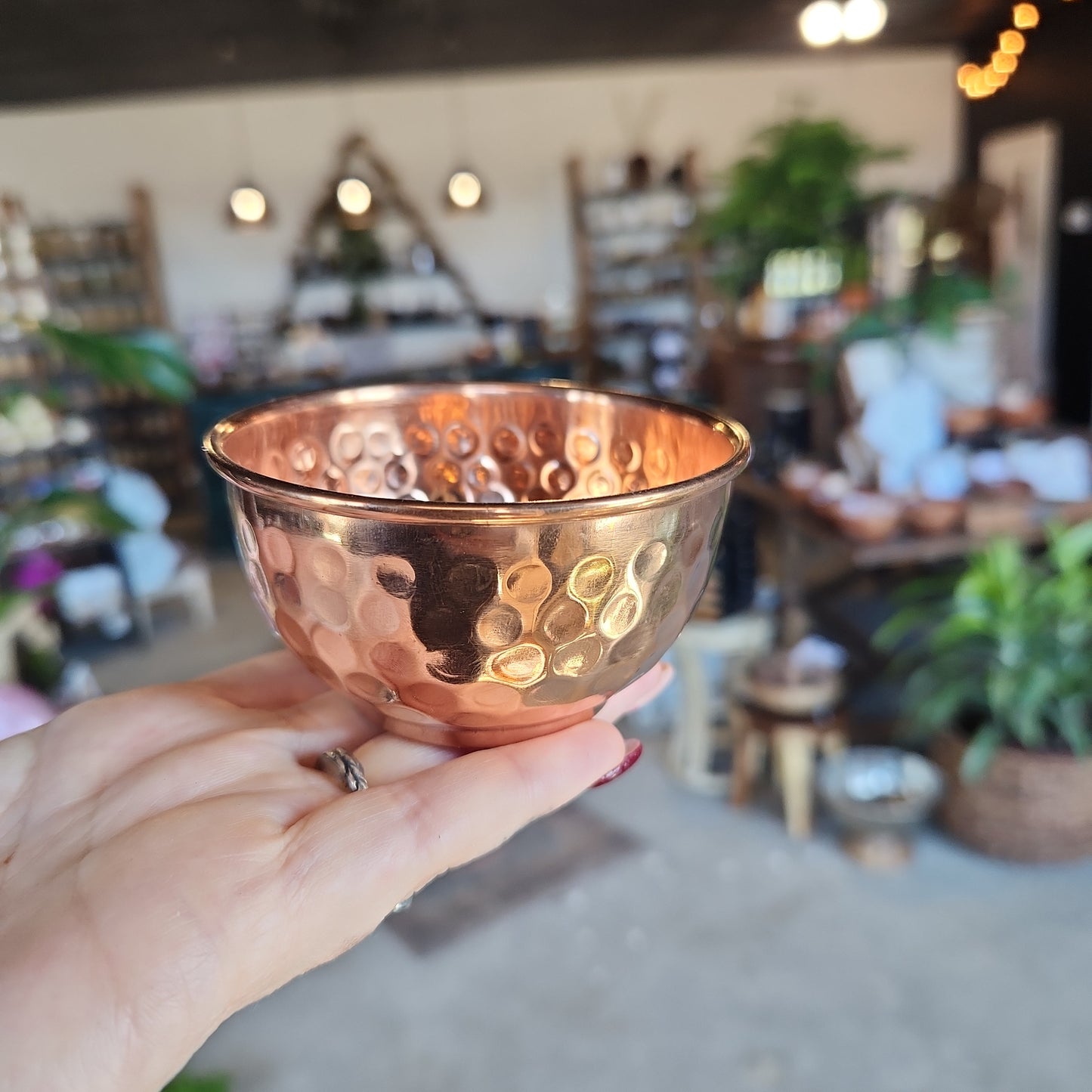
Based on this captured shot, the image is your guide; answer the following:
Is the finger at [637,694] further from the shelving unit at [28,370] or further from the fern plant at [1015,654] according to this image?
the shelving unit at [28,370]

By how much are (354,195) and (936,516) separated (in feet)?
16.7

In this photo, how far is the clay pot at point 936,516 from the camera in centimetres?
240

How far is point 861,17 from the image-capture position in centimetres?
445

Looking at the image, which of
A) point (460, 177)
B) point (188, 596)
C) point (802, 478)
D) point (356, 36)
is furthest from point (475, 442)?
point (460, 177)

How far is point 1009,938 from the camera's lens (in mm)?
2023

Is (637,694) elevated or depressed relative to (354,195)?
depressed

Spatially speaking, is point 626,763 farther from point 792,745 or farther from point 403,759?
point 792,745

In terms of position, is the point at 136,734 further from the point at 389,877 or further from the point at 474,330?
the point at 474,330

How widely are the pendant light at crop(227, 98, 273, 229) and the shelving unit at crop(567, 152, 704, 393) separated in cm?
231

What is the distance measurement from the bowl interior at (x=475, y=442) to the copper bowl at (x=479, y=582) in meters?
0.04

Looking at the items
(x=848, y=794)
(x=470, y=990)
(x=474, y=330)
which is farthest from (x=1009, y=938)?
(x=474, y=330)

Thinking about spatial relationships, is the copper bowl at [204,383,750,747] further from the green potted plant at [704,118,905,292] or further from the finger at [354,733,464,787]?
the green potted plant at [704,118,905,292]

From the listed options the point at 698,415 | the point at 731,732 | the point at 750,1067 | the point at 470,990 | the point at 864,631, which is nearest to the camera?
the point at 698,415

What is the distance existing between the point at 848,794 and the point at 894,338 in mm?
1401
